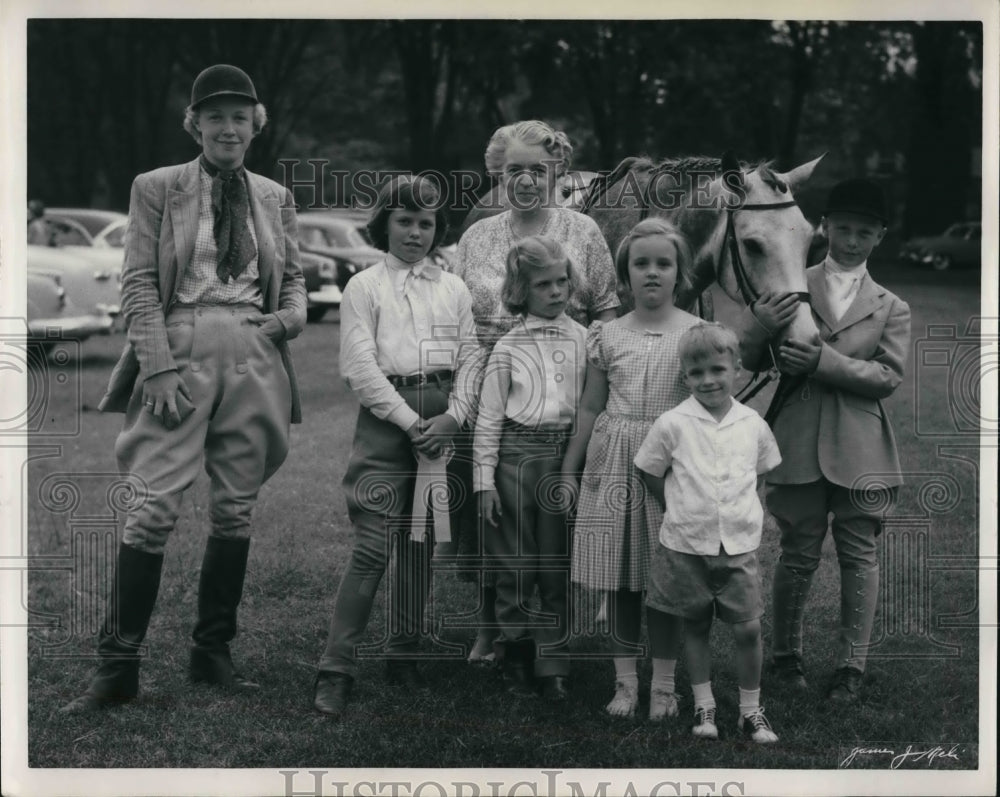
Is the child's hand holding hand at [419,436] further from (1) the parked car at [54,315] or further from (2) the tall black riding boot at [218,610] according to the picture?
(1) the parked car at [54,315]

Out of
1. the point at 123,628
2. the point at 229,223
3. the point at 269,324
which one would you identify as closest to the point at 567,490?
the point at 269,324

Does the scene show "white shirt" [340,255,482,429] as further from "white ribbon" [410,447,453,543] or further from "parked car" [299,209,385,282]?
"parked car" [299,209,385,282]

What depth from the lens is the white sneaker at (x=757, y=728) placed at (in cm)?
404

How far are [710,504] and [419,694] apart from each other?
1.42m

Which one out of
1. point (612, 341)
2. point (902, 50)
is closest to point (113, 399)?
point (612, 341)

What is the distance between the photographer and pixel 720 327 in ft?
13.0

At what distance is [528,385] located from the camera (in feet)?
14.0

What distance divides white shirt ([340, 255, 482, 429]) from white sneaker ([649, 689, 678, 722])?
1190mm

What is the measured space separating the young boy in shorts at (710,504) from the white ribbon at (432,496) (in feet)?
2.48

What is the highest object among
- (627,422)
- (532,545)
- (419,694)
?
(627,422)

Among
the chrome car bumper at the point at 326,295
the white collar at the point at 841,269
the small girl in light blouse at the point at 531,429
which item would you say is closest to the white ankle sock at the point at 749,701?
the small girl in light blouse at the point at 531,429

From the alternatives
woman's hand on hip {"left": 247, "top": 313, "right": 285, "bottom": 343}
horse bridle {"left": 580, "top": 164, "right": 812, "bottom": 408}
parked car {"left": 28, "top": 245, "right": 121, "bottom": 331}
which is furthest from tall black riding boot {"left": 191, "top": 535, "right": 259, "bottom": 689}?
parked car {"left": 28, "top": 245, "right": 121, "bottom": 331}

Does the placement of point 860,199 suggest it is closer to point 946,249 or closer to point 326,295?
point 326,295

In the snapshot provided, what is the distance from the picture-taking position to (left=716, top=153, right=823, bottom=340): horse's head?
4.26 meters
